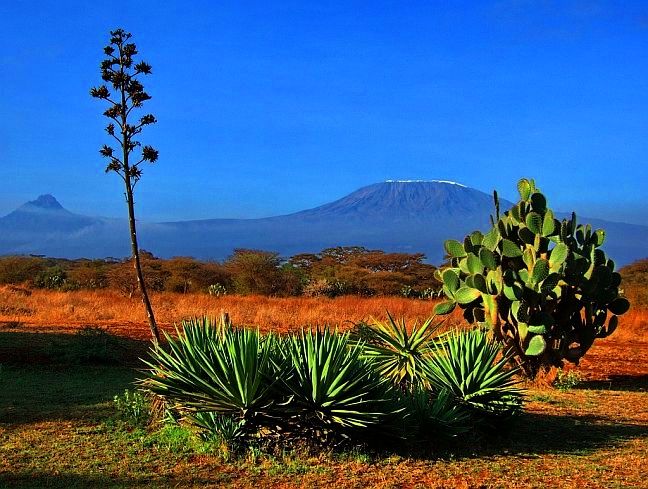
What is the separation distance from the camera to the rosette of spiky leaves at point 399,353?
26.6ft

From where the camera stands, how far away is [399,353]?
8305 millimetres

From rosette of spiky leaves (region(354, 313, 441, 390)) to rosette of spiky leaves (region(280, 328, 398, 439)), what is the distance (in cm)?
121

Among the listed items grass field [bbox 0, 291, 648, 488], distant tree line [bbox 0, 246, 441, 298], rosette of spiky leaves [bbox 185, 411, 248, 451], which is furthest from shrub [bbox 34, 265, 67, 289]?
rosette of spiky leaves [bbox 185, 411, 248, 451]

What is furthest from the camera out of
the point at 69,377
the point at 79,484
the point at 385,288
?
the point at 385,288

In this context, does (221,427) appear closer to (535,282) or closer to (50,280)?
(535,282)

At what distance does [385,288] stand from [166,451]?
37.2m

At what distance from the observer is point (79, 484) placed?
18.5 ft

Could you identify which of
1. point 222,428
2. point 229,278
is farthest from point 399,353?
point 229,278

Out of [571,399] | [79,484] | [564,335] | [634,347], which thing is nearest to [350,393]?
[79,484]

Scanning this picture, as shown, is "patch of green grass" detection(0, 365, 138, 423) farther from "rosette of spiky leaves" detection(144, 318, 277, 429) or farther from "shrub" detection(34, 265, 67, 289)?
"shrub" detection(34, 265, 67, 289)

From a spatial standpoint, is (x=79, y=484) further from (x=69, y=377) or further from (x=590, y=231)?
(x=590, y=231)

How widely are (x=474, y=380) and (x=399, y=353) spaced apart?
1.02 meters

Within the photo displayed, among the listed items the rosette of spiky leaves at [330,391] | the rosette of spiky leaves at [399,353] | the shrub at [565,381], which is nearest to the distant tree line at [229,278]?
the shrub at [565,381]

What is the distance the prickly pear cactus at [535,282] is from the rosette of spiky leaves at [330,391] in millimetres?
4728
